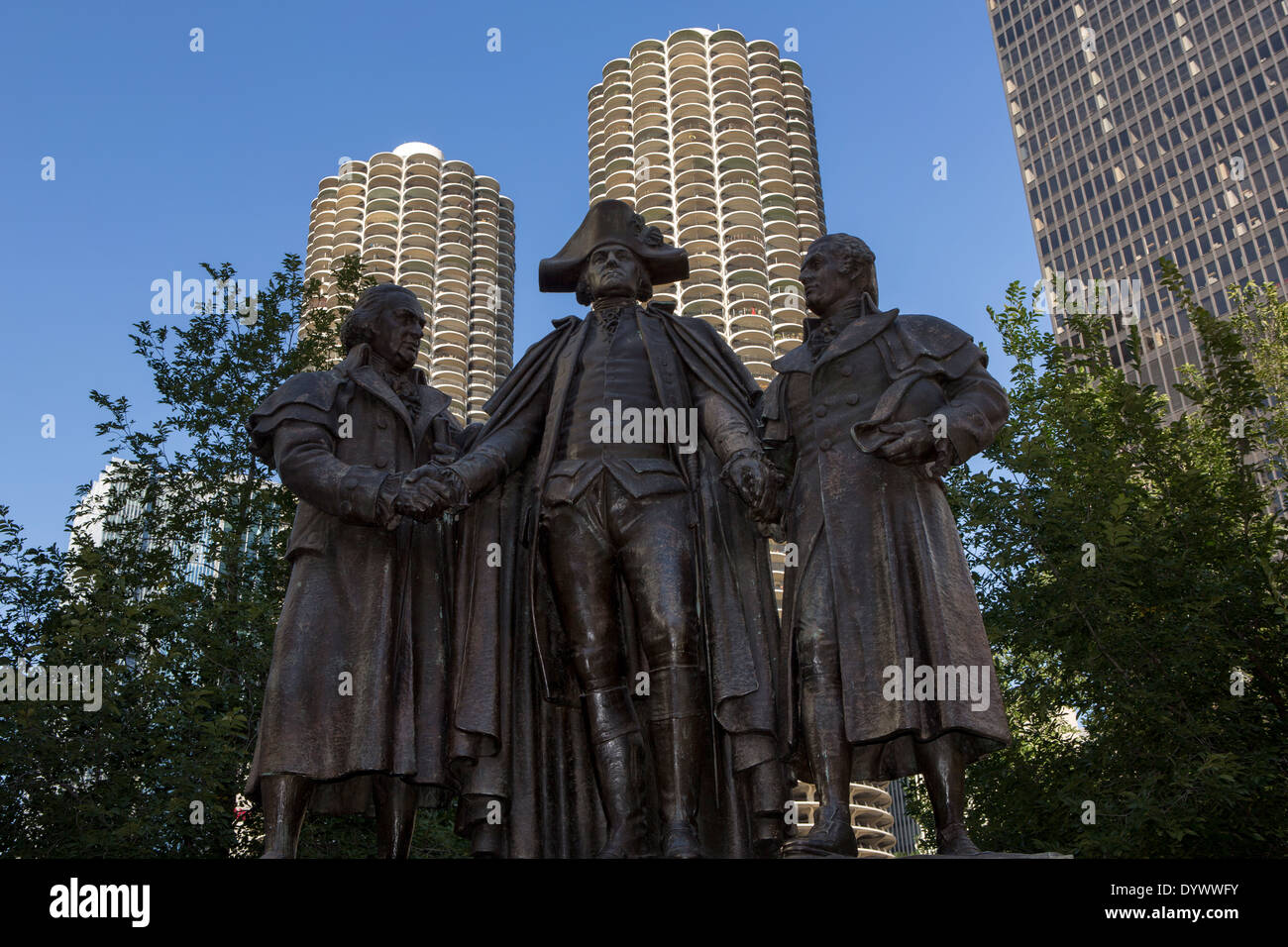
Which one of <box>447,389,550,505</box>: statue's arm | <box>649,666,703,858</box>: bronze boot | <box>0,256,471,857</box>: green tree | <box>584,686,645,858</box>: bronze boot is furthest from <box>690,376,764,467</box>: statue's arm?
<box>0,256,471,857</box>: green tree

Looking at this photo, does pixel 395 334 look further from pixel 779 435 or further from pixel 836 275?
pixel 836 275

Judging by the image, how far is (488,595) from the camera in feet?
22.0

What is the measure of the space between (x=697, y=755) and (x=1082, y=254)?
112 metres

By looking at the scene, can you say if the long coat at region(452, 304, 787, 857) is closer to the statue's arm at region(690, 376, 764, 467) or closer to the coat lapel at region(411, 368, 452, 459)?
the statue's arm at region(690, 376, 764, 467)

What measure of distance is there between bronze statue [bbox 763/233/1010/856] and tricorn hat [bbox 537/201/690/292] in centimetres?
106

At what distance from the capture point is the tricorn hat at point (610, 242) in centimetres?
775

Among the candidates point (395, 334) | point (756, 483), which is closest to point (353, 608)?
point (395, 334)

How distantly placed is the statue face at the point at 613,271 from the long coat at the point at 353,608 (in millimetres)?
1477

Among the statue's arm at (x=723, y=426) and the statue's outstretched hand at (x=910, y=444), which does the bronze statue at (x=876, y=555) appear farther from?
the statue's arm at (x=723, y=426)

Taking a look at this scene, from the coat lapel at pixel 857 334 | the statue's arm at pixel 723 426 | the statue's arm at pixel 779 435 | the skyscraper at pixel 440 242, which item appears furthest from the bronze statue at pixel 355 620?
the skyscraper at pixel 440 242

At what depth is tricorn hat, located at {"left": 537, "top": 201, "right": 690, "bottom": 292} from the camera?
7750 mm
